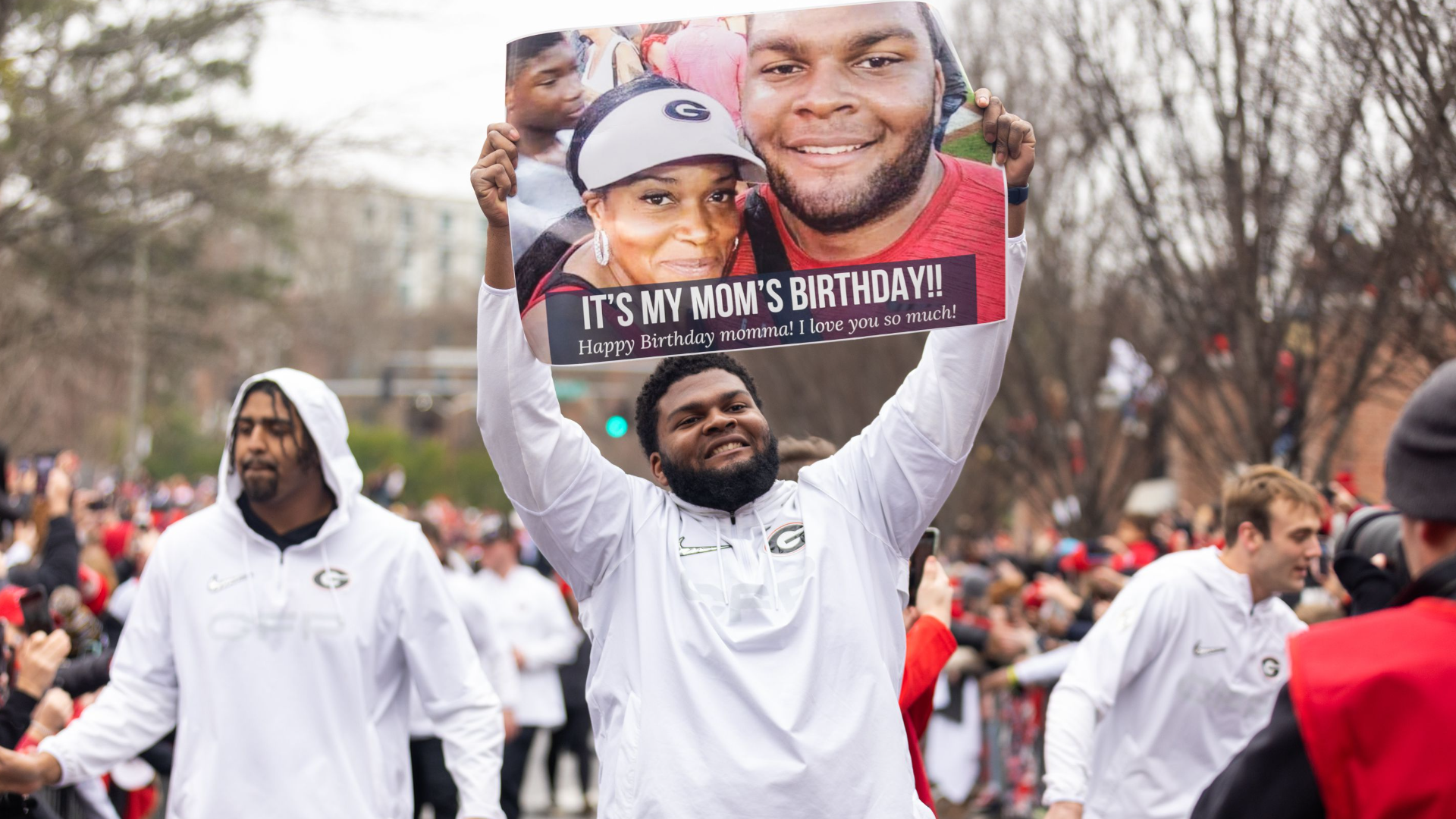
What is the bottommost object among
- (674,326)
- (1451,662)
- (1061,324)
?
(1061,324)

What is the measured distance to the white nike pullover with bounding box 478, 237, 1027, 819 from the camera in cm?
361

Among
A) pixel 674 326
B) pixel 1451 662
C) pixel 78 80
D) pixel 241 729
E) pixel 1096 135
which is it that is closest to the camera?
pixel 1451 662

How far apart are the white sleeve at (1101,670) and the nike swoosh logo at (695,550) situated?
2.07 meters

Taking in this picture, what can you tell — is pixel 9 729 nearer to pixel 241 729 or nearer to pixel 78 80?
pixel 241 729

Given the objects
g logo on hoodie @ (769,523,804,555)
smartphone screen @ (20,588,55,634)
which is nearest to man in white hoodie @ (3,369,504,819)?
smartphone screen @ (20,588,55,634)

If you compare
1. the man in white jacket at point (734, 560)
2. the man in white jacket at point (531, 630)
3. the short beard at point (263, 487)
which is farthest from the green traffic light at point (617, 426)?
the man in white jacket at point (531, 630)

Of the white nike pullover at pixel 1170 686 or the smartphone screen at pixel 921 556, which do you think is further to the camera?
the white nike pullover at pixel 1170 686

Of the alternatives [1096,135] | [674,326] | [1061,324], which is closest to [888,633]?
[674,326]

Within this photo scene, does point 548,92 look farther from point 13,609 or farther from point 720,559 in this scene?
point 13,609

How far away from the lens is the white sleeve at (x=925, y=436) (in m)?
3.89

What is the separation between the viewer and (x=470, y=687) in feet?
17.4

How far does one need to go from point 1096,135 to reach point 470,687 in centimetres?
947

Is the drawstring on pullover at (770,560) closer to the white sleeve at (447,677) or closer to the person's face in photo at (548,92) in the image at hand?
the person's face in photo at (548,92)

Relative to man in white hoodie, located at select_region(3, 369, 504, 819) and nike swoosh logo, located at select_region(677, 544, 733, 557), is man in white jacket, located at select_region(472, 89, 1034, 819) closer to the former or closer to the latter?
nike swoosh logo, located at select_region(677, 544, 733, 557)
